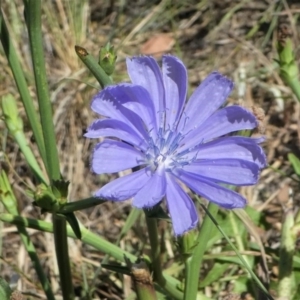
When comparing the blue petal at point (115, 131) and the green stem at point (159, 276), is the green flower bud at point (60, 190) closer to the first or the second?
the blue petal at point (115, 131)

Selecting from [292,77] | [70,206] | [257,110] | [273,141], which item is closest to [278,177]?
[273,141]

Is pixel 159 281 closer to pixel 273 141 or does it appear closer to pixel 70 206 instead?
pixel 70 206

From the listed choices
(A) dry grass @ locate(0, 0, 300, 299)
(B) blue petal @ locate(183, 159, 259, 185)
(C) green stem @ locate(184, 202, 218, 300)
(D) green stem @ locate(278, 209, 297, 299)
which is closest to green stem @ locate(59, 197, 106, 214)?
(B) blue petal @ locate(183, 159, 259, 185)

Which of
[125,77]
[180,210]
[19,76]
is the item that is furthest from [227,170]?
[125,77]

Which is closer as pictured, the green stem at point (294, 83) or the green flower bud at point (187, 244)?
the green flower bud at point (187, 244)

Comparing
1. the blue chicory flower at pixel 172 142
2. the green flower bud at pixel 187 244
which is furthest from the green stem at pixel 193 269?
the blue chicory flower at pixel 172 142

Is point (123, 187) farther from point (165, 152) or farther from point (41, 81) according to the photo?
point (41, 81)
